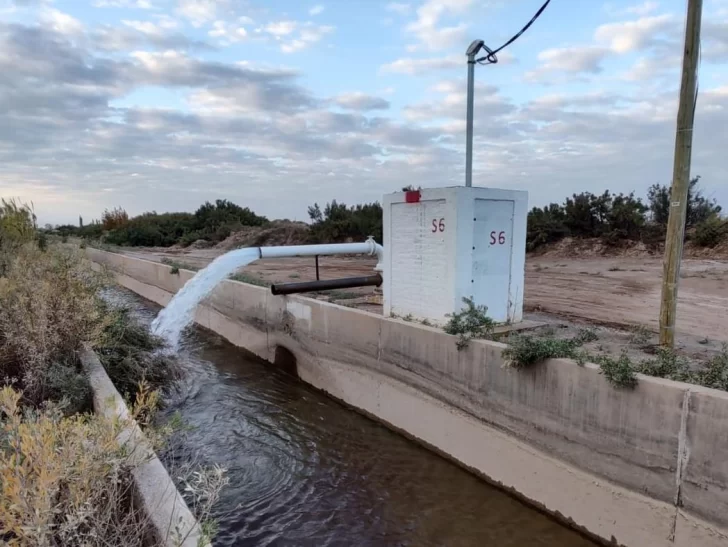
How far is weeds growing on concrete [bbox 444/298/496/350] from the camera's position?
18.8 feet

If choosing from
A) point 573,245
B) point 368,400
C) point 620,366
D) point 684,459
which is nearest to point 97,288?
point 368,400

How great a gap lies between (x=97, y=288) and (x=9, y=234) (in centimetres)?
686

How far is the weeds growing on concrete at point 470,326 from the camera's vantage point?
5720mm

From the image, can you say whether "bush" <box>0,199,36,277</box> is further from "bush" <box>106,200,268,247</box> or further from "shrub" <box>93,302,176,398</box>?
"bush" <box>106,200,268,247</box>

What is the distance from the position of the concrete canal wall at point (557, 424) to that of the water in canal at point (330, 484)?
0.27 meters

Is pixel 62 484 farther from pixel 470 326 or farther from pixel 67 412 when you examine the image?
pixel 470 326

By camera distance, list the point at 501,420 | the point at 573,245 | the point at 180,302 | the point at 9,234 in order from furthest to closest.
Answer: the point at 573,245
the point at 9,234
the point at 180,302
the point at 501,420

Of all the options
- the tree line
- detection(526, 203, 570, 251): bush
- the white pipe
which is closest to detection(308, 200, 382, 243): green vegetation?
the tree line

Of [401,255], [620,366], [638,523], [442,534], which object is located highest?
[401,255]

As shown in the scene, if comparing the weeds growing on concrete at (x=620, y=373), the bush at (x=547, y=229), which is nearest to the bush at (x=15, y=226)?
the weeds growing on concrete at (x=620, y=373)

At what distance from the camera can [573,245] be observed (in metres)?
17.4

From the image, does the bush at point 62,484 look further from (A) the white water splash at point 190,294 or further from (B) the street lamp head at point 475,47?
(A) the white water splash at point 190,294

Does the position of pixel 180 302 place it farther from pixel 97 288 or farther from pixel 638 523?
pixel 638 523

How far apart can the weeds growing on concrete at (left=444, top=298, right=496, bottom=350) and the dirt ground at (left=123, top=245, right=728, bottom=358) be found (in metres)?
1.34
